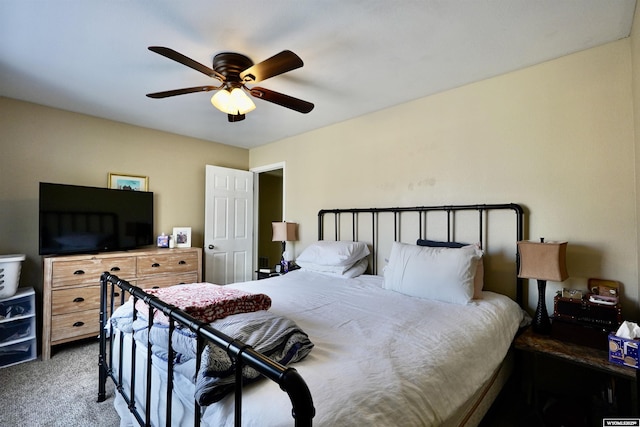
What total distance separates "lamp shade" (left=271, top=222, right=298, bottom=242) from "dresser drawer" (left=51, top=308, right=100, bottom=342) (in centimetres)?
201

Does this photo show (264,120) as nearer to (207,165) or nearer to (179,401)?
(207,165)

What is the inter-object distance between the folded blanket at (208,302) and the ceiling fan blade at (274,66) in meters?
1.31

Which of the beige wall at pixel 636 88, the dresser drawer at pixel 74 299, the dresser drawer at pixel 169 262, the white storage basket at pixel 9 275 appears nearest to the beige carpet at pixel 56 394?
the dresser drawer at pixel 74 299

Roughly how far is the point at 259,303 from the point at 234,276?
2990 millimetres

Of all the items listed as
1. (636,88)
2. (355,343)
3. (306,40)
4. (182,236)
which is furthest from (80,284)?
(636,88)

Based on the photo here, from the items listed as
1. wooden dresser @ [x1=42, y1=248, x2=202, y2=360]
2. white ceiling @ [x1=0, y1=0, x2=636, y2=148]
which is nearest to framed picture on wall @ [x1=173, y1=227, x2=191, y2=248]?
wooden dresser @ [x1=42, y1=248, x2=202, y2=360]

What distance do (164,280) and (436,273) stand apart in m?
2.91

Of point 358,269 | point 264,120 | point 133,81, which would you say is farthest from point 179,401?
point 264,120

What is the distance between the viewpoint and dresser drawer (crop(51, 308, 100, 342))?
8.48 feet

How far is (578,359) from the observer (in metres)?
1.50

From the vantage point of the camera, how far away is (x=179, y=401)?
1.14m

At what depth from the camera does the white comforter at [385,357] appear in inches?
34.1

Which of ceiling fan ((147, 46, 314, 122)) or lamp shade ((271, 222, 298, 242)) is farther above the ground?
ceiling fan ((147, 46, 314, 122))

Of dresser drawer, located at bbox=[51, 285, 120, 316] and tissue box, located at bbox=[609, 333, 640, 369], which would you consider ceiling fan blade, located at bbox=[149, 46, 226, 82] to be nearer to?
dresser drawer, located at bbox=[51, 285, 120, 316]
